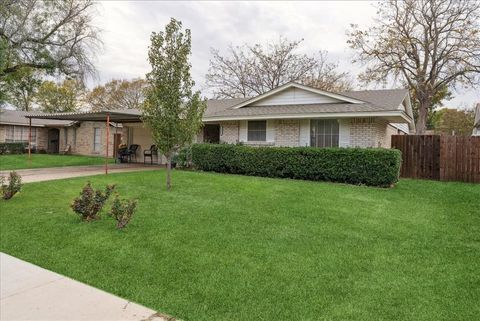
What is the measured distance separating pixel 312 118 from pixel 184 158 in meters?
5.96

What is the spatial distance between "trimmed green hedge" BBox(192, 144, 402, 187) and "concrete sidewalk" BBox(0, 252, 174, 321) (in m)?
9.44

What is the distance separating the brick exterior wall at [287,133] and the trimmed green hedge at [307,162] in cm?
191

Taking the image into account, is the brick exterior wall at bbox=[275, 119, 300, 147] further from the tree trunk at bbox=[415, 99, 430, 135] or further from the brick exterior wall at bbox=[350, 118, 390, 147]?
the tree trunk at bbox=[415, 99, 430, 135]

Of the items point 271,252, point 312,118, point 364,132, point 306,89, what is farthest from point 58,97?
point 271,252

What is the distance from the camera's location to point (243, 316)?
339 cm

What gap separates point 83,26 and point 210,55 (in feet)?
42.9

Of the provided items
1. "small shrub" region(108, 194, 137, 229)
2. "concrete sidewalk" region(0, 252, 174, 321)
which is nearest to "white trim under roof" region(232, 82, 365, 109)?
"small shrub" region(108, 194, 137, 229)

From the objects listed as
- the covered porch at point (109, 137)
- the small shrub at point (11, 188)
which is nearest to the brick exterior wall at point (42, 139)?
the covered porch at point (109, 137)

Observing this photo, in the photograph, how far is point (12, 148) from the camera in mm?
26078

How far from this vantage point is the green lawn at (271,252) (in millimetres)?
3652

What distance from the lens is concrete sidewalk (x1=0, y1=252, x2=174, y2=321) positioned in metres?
3.43

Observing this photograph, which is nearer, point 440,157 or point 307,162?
point 307,162

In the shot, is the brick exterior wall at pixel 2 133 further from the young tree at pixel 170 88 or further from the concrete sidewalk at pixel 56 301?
the concrete sidewalk at pixel 56 301

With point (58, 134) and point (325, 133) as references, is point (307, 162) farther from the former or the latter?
point (58, 134)
